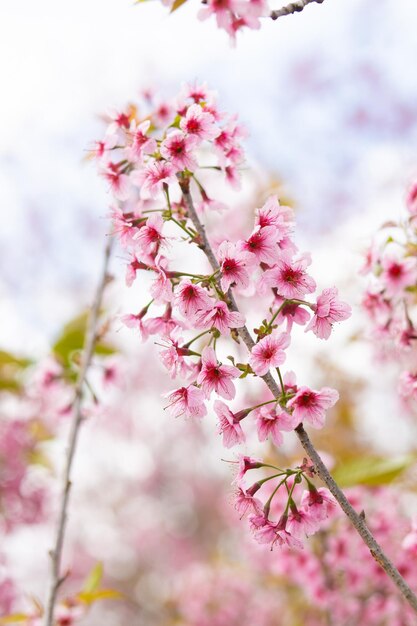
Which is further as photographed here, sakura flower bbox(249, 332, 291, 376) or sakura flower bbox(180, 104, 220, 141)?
sakura flower bbox(180, 104, 220, 141)

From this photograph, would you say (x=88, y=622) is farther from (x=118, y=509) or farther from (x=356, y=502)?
(x=356, y=502)

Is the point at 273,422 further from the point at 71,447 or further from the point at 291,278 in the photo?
the point at 71,447

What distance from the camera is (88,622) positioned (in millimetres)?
10031

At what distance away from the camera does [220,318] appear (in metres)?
1.13

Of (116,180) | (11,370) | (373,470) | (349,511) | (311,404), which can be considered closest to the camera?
(349,511)

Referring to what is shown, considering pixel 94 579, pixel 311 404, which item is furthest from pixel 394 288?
pixel 94 579

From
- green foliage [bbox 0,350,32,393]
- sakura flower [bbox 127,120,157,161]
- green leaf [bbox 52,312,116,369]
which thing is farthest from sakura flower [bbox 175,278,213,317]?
green foliage [bbox 0,350,32,393]

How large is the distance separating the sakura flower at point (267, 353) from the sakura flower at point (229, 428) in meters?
0.11

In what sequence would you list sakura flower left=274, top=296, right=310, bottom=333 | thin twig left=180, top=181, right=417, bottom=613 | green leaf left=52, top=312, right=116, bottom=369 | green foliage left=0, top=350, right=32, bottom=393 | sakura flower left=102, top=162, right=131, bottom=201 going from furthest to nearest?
green foliage left=0, top=350, right=32, bottom=393 < green leaf left=52, top=312, right=116, bottom=369 < sakura flower left=102, top=162, right=131, bottom=201 < sakura flower left=274, top=296, right=310, bottom=333 < thin twig left=180, top=181, right=417, bottom=613

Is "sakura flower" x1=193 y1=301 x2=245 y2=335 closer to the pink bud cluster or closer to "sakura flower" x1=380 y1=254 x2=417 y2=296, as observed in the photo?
the pink bud cluster

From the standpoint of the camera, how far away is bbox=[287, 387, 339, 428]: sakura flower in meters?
1.12

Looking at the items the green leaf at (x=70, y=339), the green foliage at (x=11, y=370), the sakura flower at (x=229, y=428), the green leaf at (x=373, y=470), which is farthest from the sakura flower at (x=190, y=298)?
the green foliage at (x=11, y=370)

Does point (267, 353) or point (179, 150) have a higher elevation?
point (179, 150)

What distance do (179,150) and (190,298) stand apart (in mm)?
328
